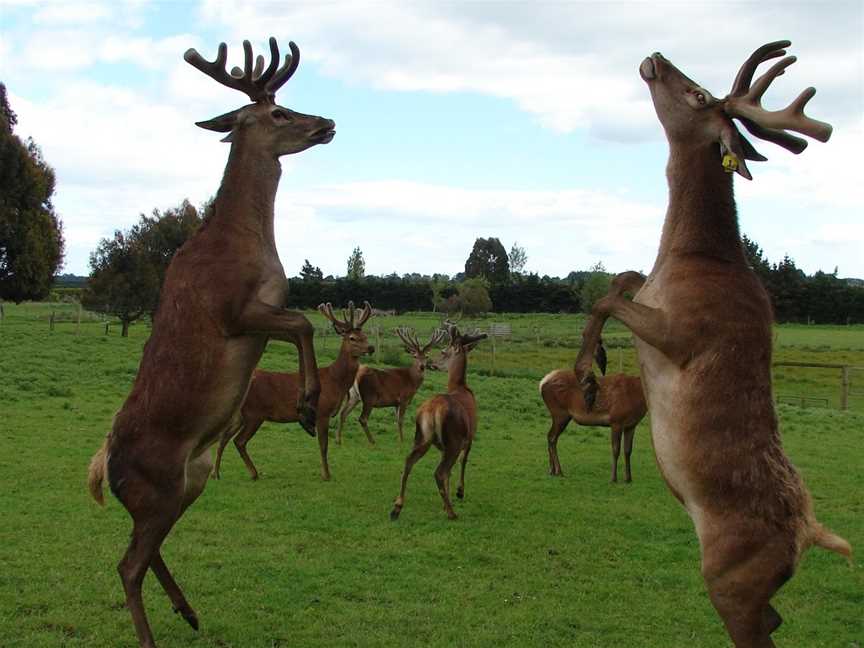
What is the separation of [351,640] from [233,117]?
3584mm

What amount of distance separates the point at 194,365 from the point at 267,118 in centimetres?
173

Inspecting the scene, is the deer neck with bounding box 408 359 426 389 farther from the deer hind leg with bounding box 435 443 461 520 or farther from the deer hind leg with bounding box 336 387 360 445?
the deer hind leg with bounding box 435 443 461 520

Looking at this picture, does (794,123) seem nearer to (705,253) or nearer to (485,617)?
(705,253)

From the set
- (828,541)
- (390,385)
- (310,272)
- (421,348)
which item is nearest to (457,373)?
(421,348)

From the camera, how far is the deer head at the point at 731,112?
13.6 ft

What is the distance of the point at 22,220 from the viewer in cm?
3253

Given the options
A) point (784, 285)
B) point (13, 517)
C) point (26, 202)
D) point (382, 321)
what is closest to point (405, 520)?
point (13, 517)

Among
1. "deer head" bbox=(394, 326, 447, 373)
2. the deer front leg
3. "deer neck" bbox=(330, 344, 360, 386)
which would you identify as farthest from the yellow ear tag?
"deer head" bbox=(394, 326, 447, 373)

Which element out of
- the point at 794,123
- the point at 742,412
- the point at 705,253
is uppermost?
the point at 794,123

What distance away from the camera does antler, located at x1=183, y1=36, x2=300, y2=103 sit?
5930mm

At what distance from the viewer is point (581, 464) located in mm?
14141

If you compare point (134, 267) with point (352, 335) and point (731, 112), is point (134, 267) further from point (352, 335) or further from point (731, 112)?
point (731, 112)

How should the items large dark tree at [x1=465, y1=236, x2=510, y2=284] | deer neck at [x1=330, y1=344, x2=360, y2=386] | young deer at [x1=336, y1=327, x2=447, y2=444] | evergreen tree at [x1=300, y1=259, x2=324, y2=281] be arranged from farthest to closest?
large dark tree at [x1=465, y1=236, x2=510, y2=284]
evergreen tree at [x1=300, y1=259, x2=324, y2=281]
young deer at [x1=336, y1=327, x2=447, y2=444]
deer neck at [x1=330, y1=344, x2=360, y2=386]

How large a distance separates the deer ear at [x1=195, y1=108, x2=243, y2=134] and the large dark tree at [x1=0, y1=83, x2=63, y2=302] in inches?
1157
